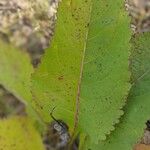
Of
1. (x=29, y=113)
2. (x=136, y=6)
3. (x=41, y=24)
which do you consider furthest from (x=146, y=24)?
(x=29, y=113)

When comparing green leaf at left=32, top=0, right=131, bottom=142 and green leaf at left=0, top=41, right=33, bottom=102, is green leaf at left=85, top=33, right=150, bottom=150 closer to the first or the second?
green leaf at left=32, top=0, right=131, bottom=142

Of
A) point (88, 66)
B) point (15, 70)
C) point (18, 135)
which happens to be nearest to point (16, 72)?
point (15, 70)

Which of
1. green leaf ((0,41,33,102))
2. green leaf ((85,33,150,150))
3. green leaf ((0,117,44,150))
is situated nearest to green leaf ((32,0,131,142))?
green leaf ((85,33,150,150))

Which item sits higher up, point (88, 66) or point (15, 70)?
point (88, 66)

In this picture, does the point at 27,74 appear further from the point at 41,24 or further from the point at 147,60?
the point at 147,60

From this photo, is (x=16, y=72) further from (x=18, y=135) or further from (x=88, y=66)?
(x=88, y=66)

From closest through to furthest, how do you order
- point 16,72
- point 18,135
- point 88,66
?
point 88,66 < point 18,135 < point 16,72

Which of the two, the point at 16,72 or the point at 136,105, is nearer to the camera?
the point at 136,105

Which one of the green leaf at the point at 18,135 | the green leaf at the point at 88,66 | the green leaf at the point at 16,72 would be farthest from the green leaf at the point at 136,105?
the green leaf at the point at 16,72
